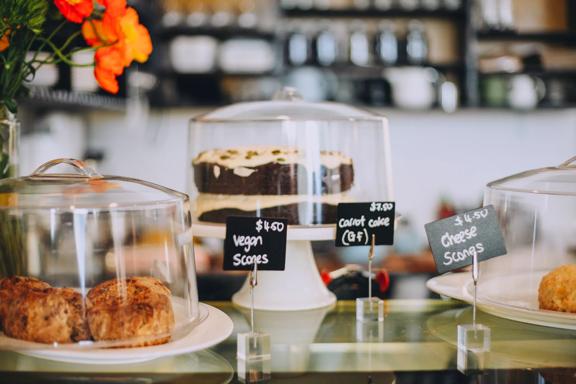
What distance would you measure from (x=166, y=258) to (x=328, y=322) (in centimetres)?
31

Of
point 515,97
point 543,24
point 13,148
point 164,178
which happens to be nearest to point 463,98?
point 515,97

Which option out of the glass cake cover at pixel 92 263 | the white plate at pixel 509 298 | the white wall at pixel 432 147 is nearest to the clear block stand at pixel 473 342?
the white plate at pixel 509 298

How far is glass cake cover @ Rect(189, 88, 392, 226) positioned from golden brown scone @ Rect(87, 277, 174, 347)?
404 mm

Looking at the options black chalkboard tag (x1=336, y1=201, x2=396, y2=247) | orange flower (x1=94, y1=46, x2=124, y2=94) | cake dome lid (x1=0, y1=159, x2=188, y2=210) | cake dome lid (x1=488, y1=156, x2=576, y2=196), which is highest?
orange flower (x1=94, y1=46, x2=124, y2=94)

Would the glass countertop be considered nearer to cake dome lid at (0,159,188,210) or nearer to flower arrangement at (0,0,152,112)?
cake dome lid at (0,159,188,210)

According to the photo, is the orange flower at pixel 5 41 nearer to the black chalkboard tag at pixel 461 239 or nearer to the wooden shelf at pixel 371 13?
the black chalkboard tag at pixel 461 239

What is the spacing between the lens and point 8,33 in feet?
3.84

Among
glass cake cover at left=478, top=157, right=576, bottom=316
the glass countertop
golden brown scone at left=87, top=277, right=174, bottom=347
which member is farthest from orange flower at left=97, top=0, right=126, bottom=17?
glass cake cover at left=478, top=157, right=576, bottom=316

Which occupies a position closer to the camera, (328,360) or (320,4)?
(328,360)

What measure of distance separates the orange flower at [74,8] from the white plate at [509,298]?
2.55 feet

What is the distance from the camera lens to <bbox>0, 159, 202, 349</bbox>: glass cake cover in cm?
96

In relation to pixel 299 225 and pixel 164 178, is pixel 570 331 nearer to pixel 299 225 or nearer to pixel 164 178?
pixel 299 225

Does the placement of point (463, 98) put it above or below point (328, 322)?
above

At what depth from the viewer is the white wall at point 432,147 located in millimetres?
4469
